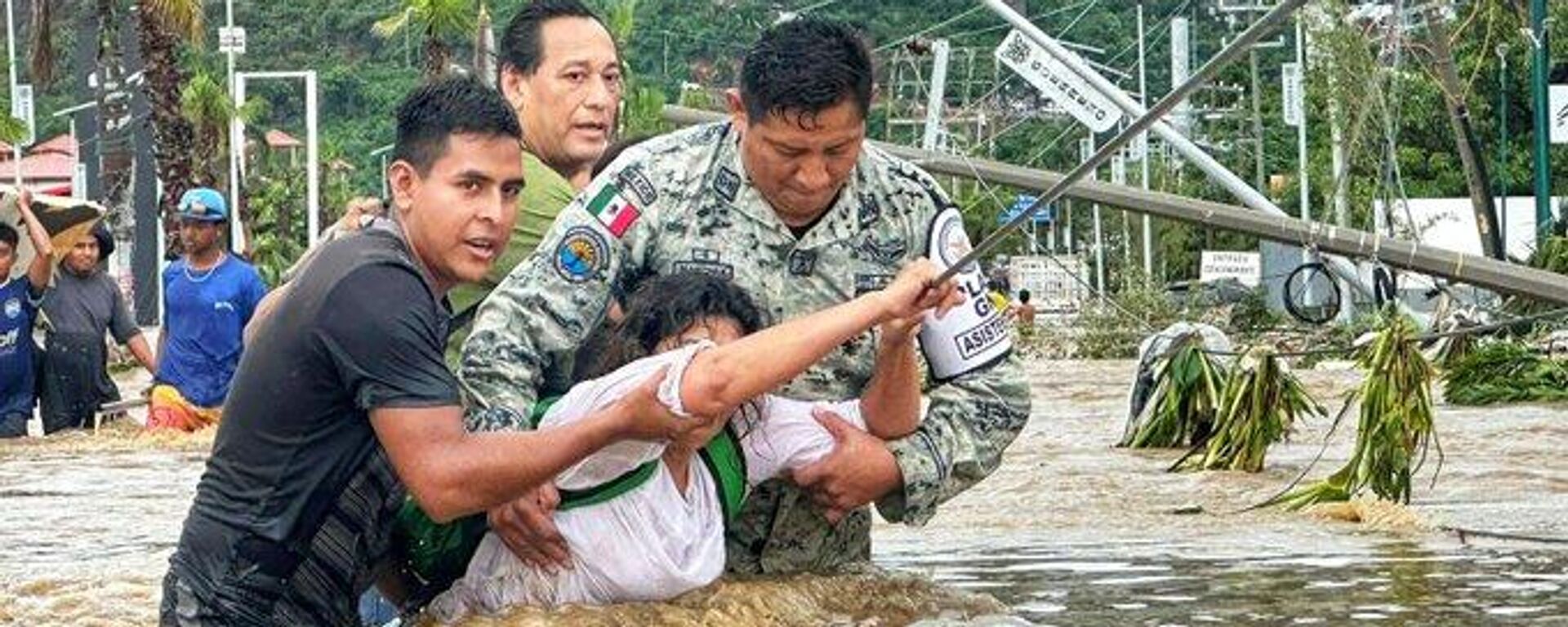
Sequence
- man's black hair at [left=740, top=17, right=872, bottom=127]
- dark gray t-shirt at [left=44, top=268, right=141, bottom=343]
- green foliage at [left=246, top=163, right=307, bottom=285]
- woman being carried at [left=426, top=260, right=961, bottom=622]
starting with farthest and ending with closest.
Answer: green foliage at [left=246, top=163, right=307, bottom=285]
dark gray t-shirt at [left=44, top=268, right=141, bottom=343]
man's black hair at [left=740, top=17, right=872, bottom=127]
woman being carried at [left=426, top=260, right=961, bottom=622]

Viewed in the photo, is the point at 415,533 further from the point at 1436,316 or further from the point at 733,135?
the point at 1436,316

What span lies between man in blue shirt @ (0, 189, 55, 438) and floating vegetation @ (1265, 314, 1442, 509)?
8826 millimetres

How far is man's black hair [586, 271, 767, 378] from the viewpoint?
232 inches

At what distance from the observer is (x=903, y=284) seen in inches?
214

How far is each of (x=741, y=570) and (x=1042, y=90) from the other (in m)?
19.4

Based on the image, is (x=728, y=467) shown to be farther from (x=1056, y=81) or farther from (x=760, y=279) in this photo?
(x=1056, y=81)

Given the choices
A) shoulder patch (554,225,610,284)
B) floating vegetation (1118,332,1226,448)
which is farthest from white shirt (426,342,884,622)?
floating vegetation (1118,332,1226,448)

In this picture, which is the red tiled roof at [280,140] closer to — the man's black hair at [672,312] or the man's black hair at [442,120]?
the man's black hair at [672,312]

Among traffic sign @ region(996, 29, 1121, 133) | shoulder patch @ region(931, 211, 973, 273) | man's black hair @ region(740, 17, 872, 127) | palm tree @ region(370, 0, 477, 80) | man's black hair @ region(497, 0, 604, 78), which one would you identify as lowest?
shoulder patch @ region(931, 211, 973, 273)

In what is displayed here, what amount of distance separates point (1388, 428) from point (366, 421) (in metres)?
6.65

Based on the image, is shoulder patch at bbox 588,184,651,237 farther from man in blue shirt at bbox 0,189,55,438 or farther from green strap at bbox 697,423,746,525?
man in blue shirt at bbox 0,189,55,438

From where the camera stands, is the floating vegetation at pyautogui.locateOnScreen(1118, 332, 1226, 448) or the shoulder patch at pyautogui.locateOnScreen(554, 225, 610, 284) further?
the floating vegetation at pyautogui.locateOnScreen(1118, 332, 1226, 448)

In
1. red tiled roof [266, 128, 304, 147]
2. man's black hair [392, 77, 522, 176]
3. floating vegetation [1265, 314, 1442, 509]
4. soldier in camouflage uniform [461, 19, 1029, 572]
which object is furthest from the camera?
red tiled roof [266, 128, 304, 147]

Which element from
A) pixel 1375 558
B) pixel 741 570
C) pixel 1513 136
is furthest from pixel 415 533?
pixel 1513 136
